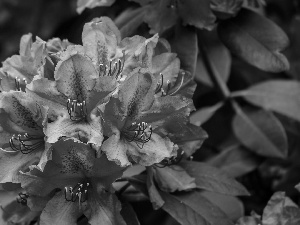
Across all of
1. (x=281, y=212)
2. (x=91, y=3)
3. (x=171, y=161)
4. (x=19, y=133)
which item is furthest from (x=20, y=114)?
(x=281, y=212)

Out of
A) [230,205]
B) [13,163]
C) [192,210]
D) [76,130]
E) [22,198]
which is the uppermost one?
[76,130]

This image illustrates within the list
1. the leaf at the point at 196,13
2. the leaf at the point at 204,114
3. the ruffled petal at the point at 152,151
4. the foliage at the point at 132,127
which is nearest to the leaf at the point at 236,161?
the foliage at the point at 132,127

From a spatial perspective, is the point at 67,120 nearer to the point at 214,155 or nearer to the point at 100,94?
the point at 100,94

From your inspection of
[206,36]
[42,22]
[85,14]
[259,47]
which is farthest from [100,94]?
[42,22]

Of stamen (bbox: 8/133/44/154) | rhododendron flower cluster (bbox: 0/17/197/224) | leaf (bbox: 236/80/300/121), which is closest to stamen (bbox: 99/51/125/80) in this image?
rhododendron flower cluster (bbox: 0/17/197/224)

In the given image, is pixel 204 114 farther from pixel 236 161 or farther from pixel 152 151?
pixel 152 151

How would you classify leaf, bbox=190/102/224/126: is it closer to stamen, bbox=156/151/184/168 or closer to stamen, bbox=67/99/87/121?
stamen, bbox=156/151/184/168

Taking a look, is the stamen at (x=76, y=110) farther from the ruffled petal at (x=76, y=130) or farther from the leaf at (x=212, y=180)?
the leaf at (x=212, y=180)
